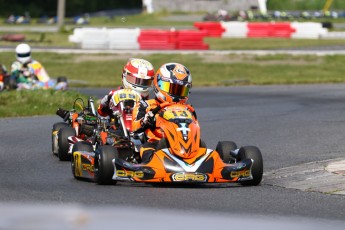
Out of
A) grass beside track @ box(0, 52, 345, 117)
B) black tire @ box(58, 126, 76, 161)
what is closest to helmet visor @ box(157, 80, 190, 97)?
black tire @ box(58, 126, 76, 161)

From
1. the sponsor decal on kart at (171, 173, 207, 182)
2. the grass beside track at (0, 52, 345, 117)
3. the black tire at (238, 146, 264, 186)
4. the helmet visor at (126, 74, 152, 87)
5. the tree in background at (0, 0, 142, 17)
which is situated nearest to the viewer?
the sponsor decal on kart at (171, 173, 207, 182)

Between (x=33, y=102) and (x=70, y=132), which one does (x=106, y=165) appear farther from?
(x=33, y=102)

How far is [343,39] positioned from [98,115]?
29164mm

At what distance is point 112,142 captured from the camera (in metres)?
9.91

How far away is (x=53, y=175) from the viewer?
9820 millimetres

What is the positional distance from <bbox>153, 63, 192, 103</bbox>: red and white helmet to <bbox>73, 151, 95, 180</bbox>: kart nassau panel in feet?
2.92

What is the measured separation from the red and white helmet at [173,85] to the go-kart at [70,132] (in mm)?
1553

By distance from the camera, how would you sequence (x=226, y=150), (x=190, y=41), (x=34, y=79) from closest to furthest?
1. (x=226, y=150)
2. (x=34, y=79)
3. (x=190, y=41)

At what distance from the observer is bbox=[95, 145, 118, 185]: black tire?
8789 mm

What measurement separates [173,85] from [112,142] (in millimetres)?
841

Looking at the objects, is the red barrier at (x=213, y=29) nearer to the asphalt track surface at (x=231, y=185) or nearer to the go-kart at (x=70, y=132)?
the asphalt track surface at (x=231, y=185)

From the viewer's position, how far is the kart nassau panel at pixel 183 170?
8.73 metres

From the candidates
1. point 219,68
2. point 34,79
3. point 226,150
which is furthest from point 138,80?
point 219,68

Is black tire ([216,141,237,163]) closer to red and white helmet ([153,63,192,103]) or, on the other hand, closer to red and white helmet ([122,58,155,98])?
red and white helmet ([153,63,192,103])
